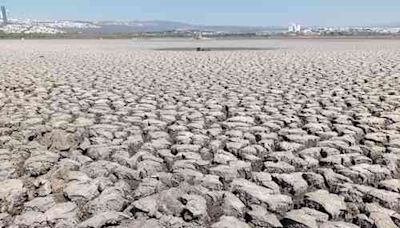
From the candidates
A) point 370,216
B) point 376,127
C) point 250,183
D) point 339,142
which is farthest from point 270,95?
point 370,216

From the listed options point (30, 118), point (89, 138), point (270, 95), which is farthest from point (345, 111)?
point (30, 118)

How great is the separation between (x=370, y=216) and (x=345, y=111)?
12.5 ft

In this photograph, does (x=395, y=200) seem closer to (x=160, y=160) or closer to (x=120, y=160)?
(x=160, y=160)

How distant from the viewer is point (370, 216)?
3.52 metres

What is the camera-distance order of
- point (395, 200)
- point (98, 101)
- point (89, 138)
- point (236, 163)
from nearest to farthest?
1. point (395, 200)
2. point (236, 163)
3. point (89, 138)
4. point (98, 101)

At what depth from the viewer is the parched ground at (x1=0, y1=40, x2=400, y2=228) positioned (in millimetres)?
3636

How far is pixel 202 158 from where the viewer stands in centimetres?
493

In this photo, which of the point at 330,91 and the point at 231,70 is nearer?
the point at 330,91

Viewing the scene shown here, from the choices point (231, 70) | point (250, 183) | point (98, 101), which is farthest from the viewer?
point (231, 70)

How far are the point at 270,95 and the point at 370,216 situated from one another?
539 centimetres

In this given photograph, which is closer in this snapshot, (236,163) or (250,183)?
(250,183)

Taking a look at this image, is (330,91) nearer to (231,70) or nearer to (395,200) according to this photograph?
(231,70)

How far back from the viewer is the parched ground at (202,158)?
3636 mm

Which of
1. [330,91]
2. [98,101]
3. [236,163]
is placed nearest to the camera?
[236,163]
